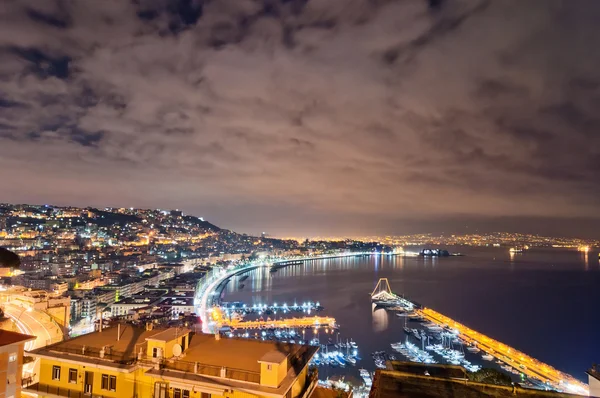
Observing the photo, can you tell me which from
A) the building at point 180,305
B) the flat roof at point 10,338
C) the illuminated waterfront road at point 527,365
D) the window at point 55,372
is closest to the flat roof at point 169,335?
the window at point 55,372

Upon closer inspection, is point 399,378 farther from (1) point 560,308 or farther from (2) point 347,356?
(1) point 560,308

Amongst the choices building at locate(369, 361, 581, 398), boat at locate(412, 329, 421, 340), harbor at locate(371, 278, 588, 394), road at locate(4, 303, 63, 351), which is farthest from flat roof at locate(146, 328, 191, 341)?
boat at locate(412, 329, 421, 340)

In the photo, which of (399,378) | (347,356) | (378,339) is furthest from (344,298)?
(399,378)

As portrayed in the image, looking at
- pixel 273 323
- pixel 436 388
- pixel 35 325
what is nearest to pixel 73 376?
pixel 436 388

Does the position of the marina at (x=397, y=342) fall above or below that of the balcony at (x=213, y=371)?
below

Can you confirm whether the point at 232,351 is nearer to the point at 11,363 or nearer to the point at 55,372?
the point at 55,372

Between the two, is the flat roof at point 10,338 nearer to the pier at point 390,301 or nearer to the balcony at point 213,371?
the balcony at point 213,371
